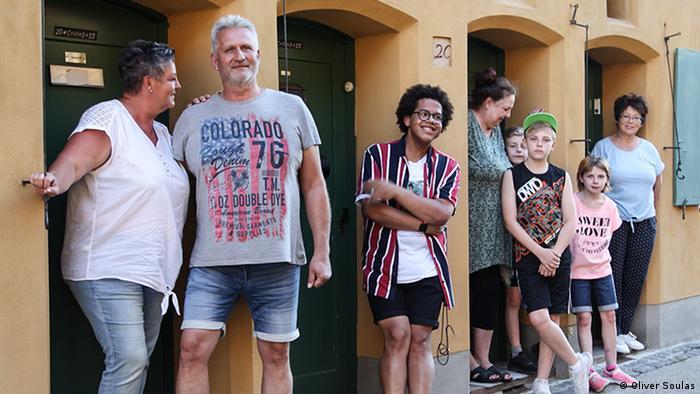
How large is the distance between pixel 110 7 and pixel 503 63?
11.9 ft

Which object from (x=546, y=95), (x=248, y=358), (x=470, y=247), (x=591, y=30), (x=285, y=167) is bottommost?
(x=248, y=358)

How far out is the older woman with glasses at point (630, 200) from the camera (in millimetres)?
7586

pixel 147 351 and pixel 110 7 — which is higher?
pixel 110 7

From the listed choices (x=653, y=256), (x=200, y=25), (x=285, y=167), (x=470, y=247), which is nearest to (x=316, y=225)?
(x=285, y=167)

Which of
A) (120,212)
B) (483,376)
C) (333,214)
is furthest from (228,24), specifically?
(483,376)

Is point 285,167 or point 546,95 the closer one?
point 285,167

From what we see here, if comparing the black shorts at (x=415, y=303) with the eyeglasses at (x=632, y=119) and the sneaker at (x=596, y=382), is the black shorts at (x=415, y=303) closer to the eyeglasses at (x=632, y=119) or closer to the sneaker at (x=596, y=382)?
the sneaker at (x=596, y=382)

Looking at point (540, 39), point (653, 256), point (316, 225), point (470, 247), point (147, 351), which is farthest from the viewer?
point (653, 256)

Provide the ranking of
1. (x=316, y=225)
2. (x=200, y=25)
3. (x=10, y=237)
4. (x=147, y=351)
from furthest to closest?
(x=200, y=25) < (x=316, y=225) < (x=147, y=351) < (x=10, y=237)

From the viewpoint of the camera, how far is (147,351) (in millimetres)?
4145

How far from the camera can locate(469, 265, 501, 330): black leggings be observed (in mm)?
6402

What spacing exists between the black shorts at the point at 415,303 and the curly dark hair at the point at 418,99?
0.95 metres

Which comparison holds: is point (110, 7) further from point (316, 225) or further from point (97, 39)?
point (316, 225)

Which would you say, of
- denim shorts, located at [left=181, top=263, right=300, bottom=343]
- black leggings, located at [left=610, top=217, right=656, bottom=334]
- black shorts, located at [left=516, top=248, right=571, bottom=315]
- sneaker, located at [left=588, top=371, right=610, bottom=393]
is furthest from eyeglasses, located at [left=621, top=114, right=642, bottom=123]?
denim shorts, located at [left=181, top=263, right=300, bottom=343]
